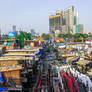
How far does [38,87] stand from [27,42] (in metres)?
21.7

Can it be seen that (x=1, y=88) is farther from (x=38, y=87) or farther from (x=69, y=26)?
(x=69, y=26)

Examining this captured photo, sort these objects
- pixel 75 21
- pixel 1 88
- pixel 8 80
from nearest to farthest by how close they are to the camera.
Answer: pixel 1 88
pixel 8 80
pixel 75 21

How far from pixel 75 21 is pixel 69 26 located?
17713mm

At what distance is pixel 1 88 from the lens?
536 centimetres

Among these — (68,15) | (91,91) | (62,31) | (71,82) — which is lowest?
(91,91)

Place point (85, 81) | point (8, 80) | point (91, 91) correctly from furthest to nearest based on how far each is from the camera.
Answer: point (85, 81) < point (91, 91) < point (8, 80)

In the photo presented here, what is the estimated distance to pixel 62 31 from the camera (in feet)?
263

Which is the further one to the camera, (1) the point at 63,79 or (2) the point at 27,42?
(2) the point at 27,42

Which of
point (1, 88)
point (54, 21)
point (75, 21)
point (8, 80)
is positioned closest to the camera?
point (1, 88)

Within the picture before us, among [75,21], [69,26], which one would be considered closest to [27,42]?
[69,26]

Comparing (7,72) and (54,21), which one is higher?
(54,21)

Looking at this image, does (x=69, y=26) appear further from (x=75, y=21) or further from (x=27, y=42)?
(x=27, y=42)

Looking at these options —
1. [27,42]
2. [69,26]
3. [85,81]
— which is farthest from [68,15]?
[85,81]

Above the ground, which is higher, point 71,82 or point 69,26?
point 69,26
